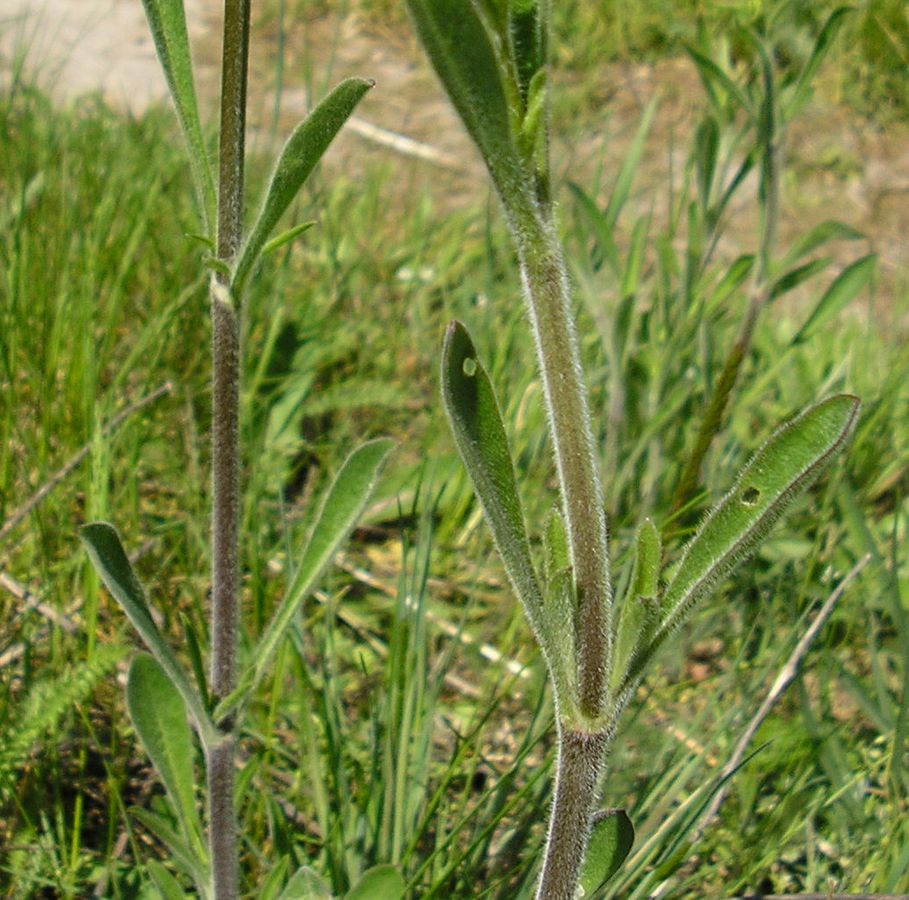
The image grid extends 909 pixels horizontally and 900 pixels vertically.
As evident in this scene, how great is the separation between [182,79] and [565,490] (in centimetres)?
54

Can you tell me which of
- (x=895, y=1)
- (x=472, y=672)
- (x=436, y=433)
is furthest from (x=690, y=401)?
(x=895, y=1)

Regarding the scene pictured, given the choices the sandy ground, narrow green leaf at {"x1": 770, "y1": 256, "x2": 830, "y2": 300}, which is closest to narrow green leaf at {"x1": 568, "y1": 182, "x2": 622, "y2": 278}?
narrow green leaf at {"x1": 770, "y1": 256, "x2": 830, "y2": 300}

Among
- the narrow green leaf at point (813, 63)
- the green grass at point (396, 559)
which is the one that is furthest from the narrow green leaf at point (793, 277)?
the narrow green leaf at point (813, 63)

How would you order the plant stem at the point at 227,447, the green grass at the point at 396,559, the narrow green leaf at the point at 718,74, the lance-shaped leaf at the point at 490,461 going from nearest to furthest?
the lance-shaped leaf at the point at 490,461 < the plant stem at the point at 227,447 < the green grass at the point at 396,559 < the narrow green leaf at the point at 718,74

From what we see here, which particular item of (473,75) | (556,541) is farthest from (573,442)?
(473,75)

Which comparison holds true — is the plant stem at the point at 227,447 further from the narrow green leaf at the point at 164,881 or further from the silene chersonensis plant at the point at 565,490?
the silene chersonensis plant at the point at 565,490

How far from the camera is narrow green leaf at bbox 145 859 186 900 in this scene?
1188 millimetres

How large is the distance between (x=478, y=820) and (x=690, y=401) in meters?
1.00

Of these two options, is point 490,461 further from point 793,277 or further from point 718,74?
point 793,277

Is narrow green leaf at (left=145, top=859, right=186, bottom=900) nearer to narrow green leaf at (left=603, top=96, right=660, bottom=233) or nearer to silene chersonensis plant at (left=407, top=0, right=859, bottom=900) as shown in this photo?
silene chersonensis plant at (left=407, top=0, right=859, bottom=900)

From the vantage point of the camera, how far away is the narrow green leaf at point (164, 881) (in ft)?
3.90

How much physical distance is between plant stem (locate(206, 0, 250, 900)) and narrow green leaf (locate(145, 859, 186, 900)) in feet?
0.13

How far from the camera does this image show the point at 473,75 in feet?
2.77

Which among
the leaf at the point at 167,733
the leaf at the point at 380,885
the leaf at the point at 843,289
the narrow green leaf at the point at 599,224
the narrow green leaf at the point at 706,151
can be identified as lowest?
the leaf at the point at 380,885
